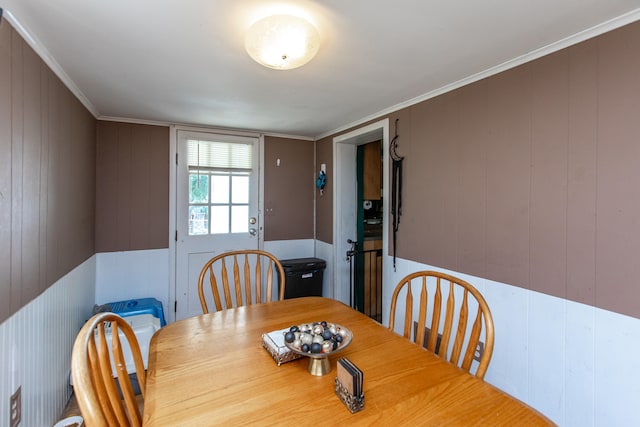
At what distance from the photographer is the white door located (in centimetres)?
319

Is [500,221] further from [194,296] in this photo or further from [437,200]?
[194,296]

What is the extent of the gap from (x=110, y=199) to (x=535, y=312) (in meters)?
3.43

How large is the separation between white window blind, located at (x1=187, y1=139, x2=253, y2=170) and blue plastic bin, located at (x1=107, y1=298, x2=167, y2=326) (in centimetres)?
140

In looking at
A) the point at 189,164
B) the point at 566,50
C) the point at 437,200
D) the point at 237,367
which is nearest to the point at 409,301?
the point at 237,367

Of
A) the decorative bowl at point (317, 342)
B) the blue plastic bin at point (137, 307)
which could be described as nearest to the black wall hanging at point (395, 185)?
the decorative bowl at point (317, 342)

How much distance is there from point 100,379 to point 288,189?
2.95 metres

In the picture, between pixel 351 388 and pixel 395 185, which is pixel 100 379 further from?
pixel 395 185

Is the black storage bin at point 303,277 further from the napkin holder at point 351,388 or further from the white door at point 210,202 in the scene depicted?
the napkin holder at point 351,388

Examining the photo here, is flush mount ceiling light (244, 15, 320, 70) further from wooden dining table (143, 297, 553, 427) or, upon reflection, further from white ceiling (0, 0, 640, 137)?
wooden dining table (143, 297, 553, 427)

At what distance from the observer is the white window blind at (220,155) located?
3.22 meters

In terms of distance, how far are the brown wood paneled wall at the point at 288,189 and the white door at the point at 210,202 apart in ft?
0.47

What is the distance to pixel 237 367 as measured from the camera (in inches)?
41.3

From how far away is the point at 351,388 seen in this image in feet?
2.76

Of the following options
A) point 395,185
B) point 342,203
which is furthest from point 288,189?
point 395,185
